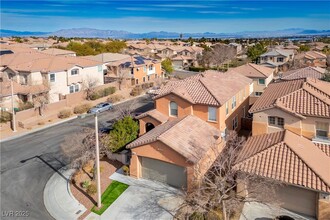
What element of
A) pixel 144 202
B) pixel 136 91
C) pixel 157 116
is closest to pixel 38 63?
pixel 136 91

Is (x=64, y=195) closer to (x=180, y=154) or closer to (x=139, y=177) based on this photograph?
(x=139, y=177)

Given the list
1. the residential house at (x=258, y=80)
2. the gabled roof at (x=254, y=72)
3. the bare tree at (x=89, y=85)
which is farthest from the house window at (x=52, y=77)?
the gabled roof at (x=254, y=72)

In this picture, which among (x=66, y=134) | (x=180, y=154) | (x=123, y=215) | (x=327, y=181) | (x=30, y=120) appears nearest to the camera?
(x=327, y=181)

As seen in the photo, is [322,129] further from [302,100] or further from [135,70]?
[135,70]

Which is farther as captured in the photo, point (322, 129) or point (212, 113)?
point (212, 113)

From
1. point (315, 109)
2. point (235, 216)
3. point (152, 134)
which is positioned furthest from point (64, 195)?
point (315, 109)

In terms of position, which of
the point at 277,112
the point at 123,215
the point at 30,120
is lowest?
the point at 123,215
